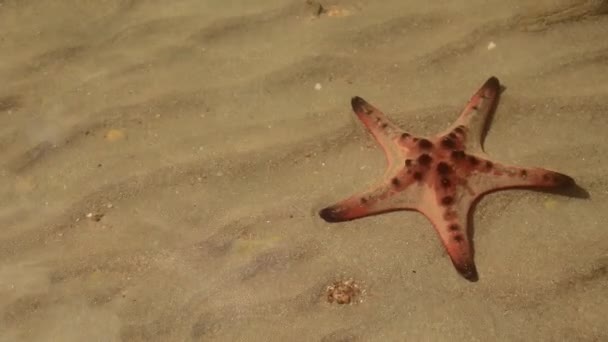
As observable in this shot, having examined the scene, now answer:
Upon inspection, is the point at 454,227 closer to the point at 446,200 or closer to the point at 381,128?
the point at 446,200

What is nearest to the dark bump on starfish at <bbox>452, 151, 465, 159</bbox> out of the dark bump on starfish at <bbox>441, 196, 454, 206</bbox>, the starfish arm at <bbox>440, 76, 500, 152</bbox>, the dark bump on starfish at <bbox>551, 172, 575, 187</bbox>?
the starfish arm at <bbox>440, 76, 500, 152</bbox>

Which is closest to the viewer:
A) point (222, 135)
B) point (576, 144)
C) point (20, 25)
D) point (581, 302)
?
point (581, 302)

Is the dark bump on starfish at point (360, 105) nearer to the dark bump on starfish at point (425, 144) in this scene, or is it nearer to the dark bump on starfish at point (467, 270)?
the dark bump on starfish at point (425, 144)

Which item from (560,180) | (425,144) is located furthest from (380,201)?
(560,180)

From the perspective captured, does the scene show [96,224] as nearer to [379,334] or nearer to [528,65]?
[379,334]

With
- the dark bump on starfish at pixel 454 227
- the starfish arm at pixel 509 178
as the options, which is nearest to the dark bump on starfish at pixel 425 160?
the starfish arm at pixel 509 178

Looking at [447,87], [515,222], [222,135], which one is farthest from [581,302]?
[222,135]
